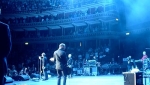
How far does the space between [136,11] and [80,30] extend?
658cm

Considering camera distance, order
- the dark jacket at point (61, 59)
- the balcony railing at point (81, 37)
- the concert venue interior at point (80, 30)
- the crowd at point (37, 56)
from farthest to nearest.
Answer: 1. the balcony railing at point (81, 37)
2. the concert venue interior at point (80, 30)
3. the crowd at point (37, 56)
4. the dark jacket at point (61, 59)

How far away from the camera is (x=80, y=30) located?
27.5m

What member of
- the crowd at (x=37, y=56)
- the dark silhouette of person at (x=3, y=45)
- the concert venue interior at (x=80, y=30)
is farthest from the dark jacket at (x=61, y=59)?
the concert venue interior at (x=80, y=30)

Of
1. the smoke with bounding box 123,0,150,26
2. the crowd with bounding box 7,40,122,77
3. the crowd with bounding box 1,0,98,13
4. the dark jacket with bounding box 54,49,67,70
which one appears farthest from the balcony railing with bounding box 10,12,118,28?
the dark jacket with bounding box 54,49,67,70

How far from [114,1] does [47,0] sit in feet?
27.3

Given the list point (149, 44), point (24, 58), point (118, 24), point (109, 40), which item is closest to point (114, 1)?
point (118, 24)

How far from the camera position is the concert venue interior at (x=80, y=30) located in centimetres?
2320

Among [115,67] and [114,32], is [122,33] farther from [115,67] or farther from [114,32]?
[115,67]

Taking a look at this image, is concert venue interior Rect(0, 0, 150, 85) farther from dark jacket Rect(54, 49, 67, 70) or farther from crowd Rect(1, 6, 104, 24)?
dark jacket Rect(54, 49, 67, 70)

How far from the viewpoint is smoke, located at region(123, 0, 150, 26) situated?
25.5 m

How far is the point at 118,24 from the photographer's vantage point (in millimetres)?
26609

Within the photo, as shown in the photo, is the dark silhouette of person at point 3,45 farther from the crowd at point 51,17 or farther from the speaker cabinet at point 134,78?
the crowd at point 51,17

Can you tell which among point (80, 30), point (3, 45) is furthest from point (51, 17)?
point (3, 45)

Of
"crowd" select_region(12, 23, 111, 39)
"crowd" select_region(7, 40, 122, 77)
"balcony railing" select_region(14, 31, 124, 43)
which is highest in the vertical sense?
"crowd" select_region(12, 23, 111, 39)
